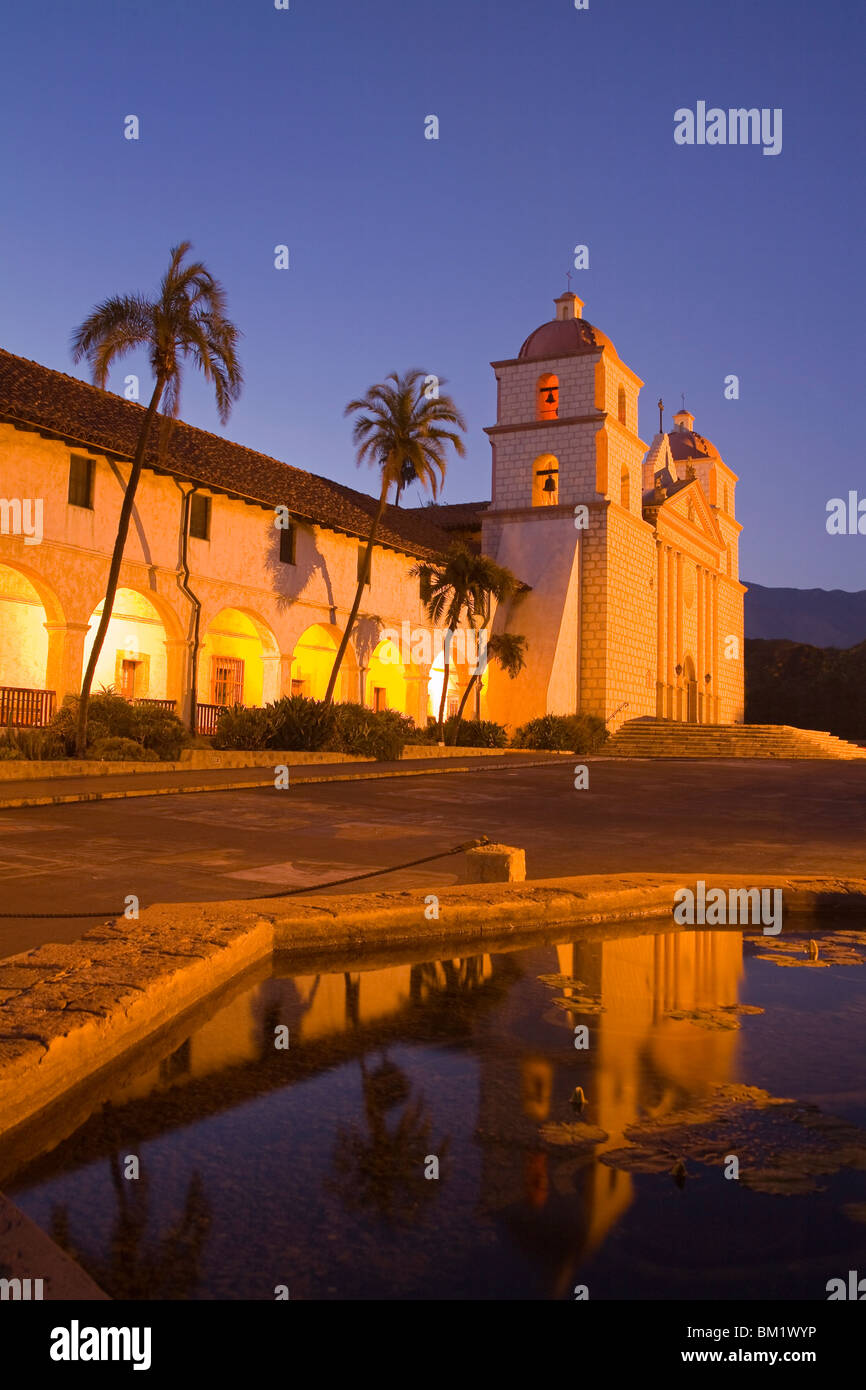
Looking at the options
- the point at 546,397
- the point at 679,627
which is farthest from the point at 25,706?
the point at 679,627

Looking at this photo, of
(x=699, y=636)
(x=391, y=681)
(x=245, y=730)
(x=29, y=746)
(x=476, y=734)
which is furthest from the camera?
(x=699, y=636)

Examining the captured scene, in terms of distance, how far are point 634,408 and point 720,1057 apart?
34431 mm

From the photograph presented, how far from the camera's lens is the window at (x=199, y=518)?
23172 mm

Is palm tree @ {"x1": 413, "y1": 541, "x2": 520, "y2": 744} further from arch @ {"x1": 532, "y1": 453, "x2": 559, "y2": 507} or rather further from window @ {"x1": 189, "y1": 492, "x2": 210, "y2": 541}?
window @ {"x1": 189, "y1": 492, "x2": 210, "y2": 541}

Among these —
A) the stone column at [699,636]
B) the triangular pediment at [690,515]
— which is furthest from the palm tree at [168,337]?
the stone column at [699,636]

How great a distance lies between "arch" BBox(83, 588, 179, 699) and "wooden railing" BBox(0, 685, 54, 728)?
364cm

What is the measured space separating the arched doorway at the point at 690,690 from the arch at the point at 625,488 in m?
8.64

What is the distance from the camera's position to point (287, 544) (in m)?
26.2

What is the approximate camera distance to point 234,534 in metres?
24.4

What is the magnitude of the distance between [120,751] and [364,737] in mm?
6511

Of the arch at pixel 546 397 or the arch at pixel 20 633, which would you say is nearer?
the arch at pixel 20 633

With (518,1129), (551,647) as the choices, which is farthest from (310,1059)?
(551,647)

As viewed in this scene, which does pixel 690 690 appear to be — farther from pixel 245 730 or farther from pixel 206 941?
pixel 206 941

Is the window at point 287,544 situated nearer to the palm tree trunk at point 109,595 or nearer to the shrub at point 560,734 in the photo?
the palm tree trunk at point 109,595
